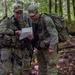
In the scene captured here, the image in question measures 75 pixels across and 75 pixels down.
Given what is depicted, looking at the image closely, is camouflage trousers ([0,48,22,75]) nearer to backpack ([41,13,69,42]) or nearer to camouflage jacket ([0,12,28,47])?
camouflage jacket ([0,12,28,47])

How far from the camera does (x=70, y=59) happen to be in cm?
1002

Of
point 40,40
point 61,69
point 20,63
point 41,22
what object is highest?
point 41,22

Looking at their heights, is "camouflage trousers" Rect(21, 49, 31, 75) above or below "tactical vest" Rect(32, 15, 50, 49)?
below

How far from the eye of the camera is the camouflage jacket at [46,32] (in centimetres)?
664

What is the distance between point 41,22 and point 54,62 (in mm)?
1004

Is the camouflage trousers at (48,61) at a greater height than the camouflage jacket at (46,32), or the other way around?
the camouflage jacket at (46,32)

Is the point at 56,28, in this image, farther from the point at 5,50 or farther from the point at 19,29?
the point at 5,50

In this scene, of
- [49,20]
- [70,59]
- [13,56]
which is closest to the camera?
[49,20]

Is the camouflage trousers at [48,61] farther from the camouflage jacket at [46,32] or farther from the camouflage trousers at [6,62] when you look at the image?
the camouflage trousers at [6,62]

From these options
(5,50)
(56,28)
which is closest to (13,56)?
(5,50)

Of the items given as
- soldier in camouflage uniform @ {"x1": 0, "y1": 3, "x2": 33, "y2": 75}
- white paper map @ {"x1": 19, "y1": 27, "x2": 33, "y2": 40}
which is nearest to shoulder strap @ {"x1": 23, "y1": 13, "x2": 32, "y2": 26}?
soldier in camouflage uniform @ {"x1": 0, "y1": 3, "x2": 33, "y2": 75}

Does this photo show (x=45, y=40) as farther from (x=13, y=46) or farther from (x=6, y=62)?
(x=6, y=62)

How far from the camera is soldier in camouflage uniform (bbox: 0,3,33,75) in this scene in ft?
22.5

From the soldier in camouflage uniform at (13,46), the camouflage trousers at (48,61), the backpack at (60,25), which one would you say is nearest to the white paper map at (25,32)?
the soldier in camouflage uniform at (13,46)
